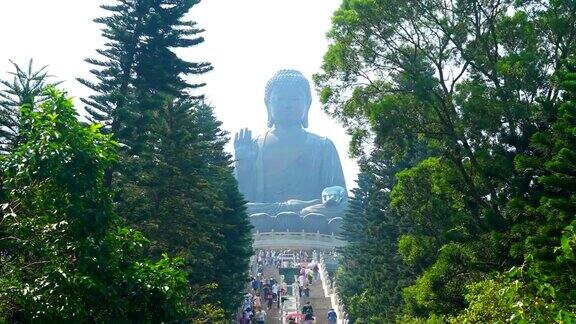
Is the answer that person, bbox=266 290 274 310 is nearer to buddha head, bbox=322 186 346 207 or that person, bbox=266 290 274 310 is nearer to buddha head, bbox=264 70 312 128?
buddha head, bbox=322 186 346 207

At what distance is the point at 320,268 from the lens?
1275 inches

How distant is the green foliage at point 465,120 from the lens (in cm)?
1158

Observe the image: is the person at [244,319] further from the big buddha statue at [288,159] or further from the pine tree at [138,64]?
the big buddha statue at [288,159]

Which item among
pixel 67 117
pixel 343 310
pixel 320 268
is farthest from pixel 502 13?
pixel 320 268

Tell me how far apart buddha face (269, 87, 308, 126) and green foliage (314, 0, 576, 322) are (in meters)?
36.8

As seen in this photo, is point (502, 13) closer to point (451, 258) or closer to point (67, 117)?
point (451, 258)

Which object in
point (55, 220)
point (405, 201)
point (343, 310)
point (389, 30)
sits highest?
point (389, 30)

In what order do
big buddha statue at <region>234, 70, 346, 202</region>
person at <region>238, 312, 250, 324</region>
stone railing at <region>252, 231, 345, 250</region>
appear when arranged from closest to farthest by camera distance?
person at <region>238, 312, 250, 324</region> → stone railing at <region>252, 231, 345, 250</region> → big buddha statue at <region>234, 70, 346, 202</region>

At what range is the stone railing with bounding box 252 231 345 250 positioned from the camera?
44628mm

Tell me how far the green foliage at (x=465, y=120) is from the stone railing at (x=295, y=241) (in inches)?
1170

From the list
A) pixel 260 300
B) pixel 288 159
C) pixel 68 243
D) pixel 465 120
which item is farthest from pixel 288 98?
pixel 68 243

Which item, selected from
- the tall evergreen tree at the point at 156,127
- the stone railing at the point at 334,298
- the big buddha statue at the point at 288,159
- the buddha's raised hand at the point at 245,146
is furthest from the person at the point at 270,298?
the big buddha statue at the point at 288,159

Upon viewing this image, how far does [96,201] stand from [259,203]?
43.1 metres

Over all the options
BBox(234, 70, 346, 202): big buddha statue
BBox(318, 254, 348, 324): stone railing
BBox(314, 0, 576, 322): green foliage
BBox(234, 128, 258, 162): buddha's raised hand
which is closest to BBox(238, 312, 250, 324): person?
BBox(318, 254, 348, 324): stone railing
